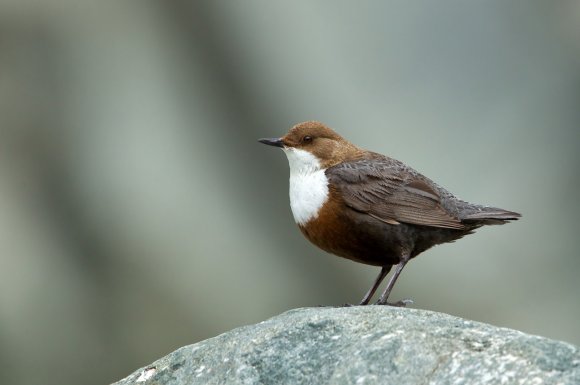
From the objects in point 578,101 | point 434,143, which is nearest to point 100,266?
point 434,143

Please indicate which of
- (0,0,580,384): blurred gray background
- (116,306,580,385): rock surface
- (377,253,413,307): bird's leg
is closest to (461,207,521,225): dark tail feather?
(377,253,413,307): bird's leg

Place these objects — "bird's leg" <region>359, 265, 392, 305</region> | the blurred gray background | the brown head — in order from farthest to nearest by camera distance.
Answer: the blurred gray background
the brown head
"bird's leg" <region>359, 265, 392, 305</region>

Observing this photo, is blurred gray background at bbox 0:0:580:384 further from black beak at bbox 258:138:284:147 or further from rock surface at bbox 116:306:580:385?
rock surface at bbox 116:306:580:385

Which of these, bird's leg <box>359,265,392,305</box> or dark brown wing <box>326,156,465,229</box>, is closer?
dark brown wing <box>326,156,465,229</box>

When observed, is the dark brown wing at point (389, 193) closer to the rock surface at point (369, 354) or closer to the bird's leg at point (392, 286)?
the bird's leg at point (392, 286)

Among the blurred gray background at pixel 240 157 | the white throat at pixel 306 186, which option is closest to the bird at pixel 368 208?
the white throat at pixel 306 186

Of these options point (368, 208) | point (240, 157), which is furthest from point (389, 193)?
point (240, 157)
